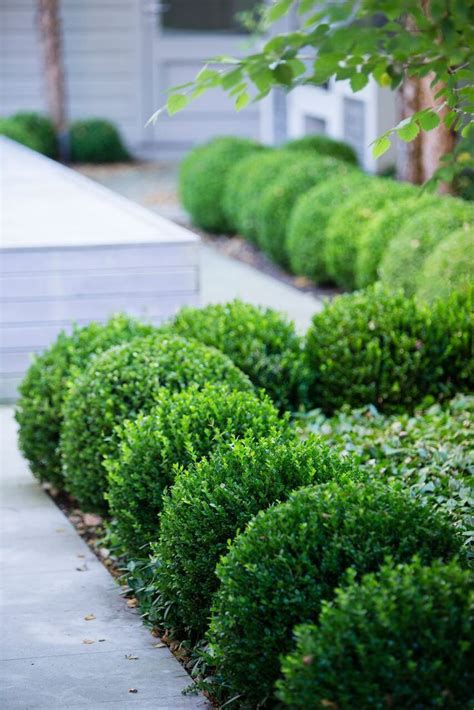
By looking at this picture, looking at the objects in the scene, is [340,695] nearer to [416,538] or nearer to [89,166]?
[416,538]

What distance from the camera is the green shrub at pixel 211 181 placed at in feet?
41.2

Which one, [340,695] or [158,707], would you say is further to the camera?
[158,707]

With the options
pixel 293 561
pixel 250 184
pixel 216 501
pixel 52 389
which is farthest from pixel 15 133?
pixel 293 561

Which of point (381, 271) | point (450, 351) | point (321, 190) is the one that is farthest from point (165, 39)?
point (450, 351)

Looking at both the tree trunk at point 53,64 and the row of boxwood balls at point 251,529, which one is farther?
the tree trunk at point 53,64

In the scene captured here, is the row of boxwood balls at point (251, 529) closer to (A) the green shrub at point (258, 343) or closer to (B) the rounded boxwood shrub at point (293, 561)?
(B) the rounded boxwood shrub at point (293, 561)

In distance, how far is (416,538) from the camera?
3.06 meters

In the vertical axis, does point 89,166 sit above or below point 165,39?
below

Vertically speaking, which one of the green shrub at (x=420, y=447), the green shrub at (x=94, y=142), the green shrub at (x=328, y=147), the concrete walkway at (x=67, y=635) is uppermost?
the green shrub at (x=328, y=147)

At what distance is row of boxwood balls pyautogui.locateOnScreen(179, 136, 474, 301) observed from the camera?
7.70m

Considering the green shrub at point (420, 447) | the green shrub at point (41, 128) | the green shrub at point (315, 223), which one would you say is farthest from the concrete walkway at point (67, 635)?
the green shrub at point (41, 128)

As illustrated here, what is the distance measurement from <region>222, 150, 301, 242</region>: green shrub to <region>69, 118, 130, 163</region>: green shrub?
7.03 meters

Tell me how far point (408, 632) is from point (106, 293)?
4449 mm

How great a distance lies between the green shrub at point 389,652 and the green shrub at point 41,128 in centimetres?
1610
